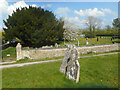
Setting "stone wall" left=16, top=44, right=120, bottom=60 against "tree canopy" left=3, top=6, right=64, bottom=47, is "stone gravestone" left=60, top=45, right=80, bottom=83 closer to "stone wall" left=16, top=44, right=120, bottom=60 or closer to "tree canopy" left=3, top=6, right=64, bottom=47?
"stone wall" left=16, top=44, right=120, bottom=60

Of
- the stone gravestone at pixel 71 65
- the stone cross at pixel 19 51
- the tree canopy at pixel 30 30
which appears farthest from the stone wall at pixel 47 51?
the stone gravestone at pixel 71 65

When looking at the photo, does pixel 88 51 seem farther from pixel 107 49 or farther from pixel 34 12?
pixel 34 12

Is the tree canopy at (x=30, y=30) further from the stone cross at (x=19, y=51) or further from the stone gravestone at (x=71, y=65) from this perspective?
the stone gravestone at (x=71, y=65)

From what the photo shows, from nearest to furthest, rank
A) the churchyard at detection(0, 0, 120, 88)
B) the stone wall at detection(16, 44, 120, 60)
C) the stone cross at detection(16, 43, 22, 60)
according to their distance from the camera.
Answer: the churchyard at detection(0, 0, 120, 88), the stone cross at detection(16, 43, 22, 60), the stone wall at detection(16, 44, 120, 60)

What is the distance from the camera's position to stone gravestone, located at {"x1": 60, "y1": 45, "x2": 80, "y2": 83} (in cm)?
677

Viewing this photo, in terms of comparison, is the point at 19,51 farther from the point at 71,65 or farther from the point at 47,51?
the point at 71,65

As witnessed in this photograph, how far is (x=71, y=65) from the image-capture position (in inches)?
278

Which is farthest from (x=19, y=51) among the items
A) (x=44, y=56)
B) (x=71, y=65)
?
(x=71, y=65)

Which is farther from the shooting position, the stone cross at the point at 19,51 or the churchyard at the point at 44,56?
the stone cross at the point at 19,51

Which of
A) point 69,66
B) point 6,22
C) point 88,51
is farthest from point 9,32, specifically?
point 69,66

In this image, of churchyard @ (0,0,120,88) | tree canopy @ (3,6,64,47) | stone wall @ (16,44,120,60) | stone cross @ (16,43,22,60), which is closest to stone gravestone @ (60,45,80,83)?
churchyard @ (0,0,120,88)

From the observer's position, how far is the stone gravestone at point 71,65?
677 centimetres

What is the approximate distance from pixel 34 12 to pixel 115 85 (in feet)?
78.0

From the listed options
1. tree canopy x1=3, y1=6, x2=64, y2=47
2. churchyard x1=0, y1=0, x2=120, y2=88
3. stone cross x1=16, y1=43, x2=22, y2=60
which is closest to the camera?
churchyard x1=0, y1=0, x2=120, y2=88
